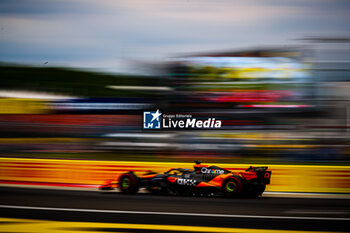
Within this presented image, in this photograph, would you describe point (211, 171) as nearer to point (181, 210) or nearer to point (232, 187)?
point (232, 187)

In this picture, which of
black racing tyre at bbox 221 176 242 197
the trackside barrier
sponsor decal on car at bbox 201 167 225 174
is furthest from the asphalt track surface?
the trackside barrier

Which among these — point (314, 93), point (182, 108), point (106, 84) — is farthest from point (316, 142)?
point (106, 84)

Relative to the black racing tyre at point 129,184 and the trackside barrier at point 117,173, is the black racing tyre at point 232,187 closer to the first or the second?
the trackside barrier at point 117,173

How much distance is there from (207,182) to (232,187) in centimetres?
51

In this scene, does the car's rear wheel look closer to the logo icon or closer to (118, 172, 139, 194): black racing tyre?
(118, 172, 139, 194): black racing tyre

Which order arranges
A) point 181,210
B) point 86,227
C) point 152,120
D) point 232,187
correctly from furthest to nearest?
point 152,120, point 232,187, point 181,210, point 86,227

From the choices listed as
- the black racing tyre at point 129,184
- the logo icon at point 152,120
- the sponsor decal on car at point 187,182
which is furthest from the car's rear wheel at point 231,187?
the logo icon at point 152,120

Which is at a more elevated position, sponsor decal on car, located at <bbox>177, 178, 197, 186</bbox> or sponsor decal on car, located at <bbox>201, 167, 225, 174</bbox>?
sponsor decal on car, located at <bbox>201, 167, 225, 174</bbox>

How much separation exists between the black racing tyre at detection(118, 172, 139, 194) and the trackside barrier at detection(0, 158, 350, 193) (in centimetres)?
113

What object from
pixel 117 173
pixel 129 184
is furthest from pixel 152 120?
pixel 129 184

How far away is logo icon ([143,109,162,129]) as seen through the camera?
15.5 meters

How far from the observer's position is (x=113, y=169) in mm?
9555

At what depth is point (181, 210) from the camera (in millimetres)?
6582

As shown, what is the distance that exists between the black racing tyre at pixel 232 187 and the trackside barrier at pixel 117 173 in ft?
4.35
